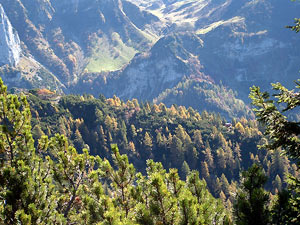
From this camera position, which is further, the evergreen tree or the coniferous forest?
the coniferous forest

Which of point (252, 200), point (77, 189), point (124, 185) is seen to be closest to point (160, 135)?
point (77, 189)

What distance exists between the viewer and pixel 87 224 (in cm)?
1181

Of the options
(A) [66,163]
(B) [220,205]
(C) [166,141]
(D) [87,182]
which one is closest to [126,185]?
(D) [87,182]

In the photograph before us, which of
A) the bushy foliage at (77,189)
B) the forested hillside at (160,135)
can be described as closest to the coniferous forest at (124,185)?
the bushy foliage at (77,189)

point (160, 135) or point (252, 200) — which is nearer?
point (252, 200)

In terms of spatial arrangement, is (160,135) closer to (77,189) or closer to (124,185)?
(77,189)

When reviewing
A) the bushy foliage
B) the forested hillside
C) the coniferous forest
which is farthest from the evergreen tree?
the forested hillside

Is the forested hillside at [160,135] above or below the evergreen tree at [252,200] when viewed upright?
above

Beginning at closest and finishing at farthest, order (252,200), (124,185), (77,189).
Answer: (252,200) < (124,185) < (77,189)

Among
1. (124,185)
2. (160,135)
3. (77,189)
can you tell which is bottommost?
(77,189)

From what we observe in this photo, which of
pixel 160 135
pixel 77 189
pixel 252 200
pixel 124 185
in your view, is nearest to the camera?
pixel 252 200

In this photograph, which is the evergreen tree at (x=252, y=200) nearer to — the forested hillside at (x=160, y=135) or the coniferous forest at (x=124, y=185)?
the coniferous forest at (x=124, y=185)

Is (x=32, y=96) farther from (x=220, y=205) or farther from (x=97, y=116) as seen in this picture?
(x=220, y=205)

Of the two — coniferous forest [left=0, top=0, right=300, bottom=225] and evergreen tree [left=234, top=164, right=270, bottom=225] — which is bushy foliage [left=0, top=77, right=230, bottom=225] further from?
evergreen tree [left=234, top=164, right=270, bottom=225]
